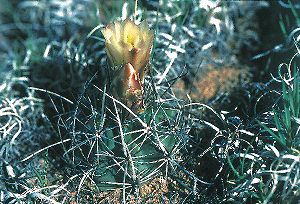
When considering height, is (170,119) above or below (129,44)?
below

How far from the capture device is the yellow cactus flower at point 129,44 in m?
1.23

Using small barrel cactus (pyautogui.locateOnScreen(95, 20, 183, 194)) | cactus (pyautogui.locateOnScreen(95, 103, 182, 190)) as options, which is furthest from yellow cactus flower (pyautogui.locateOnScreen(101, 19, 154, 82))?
cactus (pyautogui.locateOnScreen(95, 103, 182, 190))

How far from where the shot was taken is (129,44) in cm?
123

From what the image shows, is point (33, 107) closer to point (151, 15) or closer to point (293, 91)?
point (151, 15)

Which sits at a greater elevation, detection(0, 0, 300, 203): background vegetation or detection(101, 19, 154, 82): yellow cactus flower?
detection(101, 19, 154, 82): yellow cactus flower

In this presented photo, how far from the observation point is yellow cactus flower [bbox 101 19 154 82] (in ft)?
4.04

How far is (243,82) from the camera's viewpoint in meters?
1.68

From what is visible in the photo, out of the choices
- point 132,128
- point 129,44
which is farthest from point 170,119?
point 129,44

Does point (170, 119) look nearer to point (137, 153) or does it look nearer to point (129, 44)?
point (137, 153)

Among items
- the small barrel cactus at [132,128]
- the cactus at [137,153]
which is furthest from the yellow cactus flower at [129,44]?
the cactus at [137,153]

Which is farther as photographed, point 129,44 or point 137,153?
point 137,153

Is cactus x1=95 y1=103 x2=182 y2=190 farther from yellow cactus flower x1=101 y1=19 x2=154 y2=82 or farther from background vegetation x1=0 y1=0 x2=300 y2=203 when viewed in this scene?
yellow cactus flower x1=101 y1=19 x2=154 y2=82

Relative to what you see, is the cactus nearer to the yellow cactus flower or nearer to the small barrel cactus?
the small barrel cactus

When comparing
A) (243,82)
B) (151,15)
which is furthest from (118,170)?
(151,15)
